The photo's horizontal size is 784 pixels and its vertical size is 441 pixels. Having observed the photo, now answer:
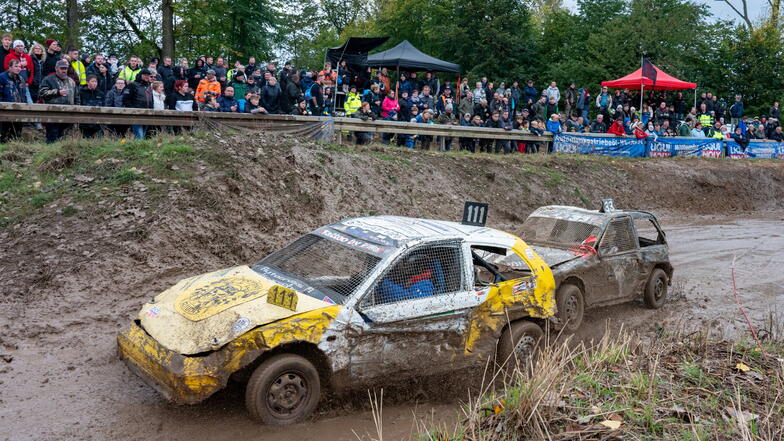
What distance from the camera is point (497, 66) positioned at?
1348 inches

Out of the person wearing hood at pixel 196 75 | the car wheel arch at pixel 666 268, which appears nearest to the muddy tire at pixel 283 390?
the car wheel arch at pixel 666 268

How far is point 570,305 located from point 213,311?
5.15 meters

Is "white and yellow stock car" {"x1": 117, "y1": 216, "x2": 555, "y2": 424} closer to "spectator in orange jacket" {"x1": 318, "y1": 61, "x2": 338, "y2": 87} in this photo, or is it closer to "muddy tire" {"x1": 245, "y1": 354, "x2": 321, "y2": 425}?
"muddy tire" {"x1": 245, "y1": 354, "x2": 321, "y2": 425}

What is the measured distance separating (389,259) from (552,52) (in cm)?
3347

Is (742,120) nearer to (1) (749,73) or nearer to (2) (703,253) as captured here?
(1) (749,73)

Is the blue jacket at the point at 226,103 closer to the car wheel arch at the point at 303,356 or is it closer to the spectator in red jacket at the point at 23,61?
the spectator in red jacket at the point at 23,61

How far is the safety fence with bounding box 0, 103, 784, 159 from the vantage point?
12398 millimetres

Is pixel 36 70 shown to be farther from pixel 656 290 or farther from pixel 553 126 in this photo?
pixel 553 126

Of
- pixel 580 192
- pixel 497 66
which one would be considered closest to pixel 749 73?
pixel 497 66

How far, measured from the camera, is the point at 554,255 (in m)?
9.34

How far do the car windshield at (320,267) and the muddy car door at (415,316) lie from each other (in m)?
0.25

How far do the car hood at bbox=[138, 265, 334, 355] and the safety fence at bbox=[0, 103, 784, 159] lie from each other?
7.44m

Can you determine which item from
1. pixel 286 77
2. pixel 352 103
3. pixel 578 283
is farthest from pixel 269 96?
pixel 578 283

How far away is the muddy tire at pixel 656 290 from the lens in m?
10.5
